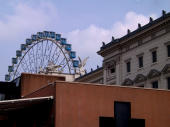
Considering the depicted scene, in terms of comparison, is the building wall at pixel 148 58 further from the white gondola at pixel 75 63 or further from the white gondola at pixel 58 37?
the white gondola at pixel 58 37

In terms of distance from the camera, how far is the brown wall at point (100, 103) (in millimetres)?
23391

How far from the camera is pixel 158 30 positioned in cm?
4406

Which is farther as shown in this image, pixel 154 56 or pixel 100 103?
pixel 154 56

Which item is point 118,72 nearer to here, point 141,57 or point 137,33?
point 141,57

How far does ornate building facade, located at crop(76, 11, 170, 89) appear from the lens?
4266 centimetres

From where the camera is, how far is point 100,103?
79.8 ft

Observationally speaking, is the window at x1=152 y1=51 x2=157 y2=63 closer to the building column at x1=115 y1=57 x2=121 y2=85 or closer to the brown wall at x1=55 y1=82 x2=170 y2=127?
the building column at x1=115 y1=57 x2=121 y2=85

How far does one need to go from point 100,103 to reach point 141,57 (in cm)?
2352

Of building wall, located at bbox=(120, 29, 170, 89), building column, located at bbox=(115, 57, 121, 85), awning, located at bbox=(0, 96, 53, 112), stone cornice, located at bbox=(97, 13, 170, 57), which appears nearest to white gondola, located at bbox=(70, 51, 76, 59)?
stone cornice, located at bbox=(97, 13, 170, 57)

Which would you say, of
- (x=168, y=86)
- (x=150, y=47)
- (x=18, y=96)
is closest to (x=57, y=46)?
(x=150, y=47)

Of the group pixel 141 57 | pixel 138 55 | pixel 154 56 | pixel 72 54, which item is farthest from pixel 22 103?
pixel 72 54

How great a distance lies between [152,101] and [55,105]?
6864 millimetres

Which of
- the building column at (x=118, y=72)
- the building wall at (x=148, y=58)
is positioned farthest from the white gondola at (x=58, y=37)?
the building wall at (x=148, y=58)

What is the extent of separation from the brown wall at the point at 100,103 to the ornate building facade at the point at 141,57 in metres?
15.7
